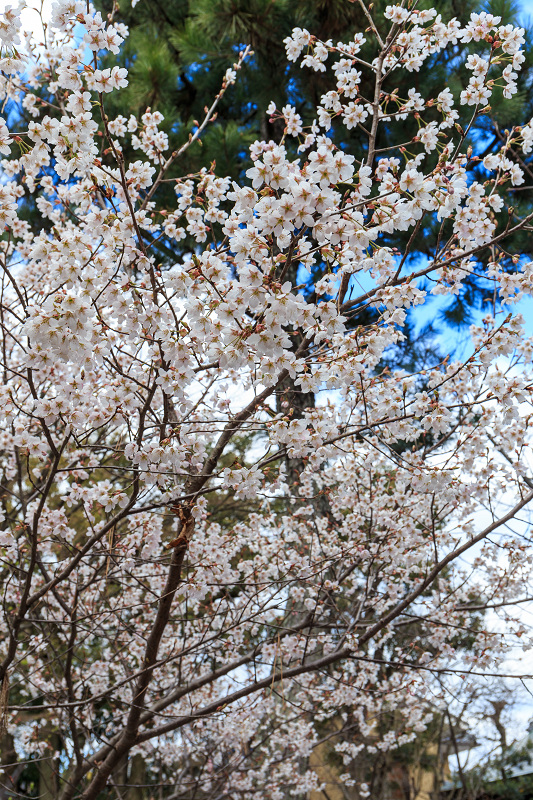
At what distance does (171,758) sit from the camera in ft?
21.7

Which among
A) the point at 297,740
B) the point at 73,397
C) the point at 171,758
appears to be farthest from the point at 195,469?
the point at 171,758

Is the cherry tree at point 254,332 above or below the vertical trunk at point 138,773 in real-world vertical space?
above

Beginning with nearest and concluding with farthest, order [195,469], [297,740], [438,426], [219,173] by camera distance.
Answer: [438,426] → [195,469] → [297,740] → [219,173]

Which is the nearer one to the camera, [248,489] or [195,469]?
[248,489]

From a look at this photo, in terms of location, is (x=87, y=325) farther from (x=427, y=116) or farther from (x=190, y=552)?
(x=427, y=116)

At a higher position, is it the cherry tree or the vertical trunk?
the cherry tree

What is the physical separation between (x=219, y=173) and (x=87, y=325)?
5.01 m

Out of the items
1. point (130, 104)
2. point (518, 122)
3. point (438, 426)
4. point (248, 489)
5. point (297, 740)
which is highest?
point (130, 104)

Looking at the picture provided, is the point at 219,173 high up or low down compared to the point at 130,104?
down

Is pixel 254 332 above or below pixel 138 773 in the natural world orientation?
above

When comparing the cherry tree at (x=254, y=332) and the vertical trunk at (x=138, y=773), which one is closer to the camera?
the cherry tree at (x=254, y=332)

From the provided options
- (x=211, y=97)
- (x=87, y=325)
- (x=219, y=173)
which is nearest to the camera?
(x=87, y=325)

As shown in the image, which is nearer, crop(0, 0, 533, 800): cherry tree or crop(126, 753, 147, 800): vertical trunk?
crop(0, 0, 533, 800): cherry tree

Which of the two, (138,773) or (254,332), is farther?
(138,773)
